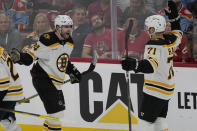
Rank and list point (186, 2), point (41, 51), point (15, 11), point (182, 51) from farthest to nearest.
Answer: point (15, 11) → point (182, 51) → point (186, 2) → point (41, 51)

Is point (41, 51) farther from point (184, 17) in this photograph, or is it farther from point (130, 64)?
point (184, 17)

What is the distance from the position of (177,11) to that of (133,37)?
0.71 meters

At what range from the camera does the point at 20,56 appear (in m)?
5.71

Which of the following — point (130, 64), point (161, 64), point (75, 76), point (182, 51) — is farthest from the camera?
point (182, 51)

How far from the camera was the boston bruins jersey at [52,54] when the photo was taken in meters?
5.80

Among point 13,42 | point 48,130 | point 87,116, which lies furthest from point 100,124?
point 13,42

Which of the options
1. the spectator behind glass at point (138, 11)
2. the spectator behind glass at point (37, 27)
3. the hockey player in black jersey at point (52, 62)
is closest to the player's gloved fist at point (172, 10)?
the spectator behind glass at point (138, 11)

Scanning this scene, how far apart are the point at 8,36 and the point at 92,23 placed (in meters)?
0.92

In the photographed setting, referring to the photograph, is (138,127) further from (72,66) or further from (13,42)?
(13,42)

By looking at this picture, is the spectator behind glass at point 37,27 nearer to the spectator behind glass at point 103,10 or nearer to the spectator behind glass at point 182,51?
the spectator behind glass at point 103,10

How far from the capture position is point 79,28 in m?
6.56

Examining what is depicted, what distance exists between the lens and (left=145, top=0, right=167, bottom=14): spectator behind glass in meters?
6.27

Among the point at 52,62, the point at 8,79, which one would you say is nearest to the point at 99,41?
the point at 52,62

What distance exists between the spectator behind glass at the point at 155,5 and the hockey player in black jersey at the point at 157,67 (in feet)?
1.36
